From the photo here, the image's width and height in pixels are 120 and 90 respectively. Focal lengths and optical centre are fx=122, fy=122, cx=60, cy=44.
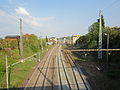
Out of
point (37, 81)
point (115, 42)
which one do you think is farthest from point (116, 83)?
point (115, 42)

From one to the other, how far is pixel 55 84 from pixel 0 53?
11.8 metres

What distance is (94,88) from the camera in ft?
34.2

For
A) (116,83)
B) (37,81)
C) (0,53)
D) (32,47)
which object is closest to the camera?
(116,83)

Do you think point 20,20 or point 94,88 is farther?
point 20,20

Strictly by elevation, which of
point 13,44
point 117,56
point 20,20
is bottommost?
point 117,56

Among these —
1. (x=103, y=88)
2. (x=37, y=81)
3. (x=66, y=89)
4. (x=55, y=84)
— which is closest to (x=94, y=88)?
(x=103, y=88)

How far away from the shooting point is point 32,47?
3491cm

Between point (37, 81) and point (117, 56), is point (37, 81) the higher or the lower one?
the lower one

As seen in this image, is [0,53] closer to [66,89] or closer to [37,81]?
[37,81]

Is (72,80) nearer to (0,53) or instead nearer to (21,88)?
(21,88)

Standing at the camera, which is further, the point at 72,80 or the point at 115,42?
the point at 115,42

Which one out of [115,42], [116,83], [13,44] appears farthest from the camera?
[13,44]

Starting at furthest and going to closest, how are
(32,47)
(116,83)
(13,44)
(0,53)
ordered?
(32,47) < (13,44) < (0,53) < (116,83)

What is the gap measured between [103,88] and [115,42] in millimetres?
13986
